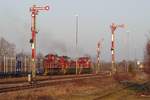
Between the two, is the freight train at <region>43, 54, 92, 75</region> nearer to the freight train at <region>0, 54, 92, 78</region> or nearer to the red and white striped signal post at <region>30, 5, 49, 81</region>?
the freight train at <region>0, 54, 92, 78</region>

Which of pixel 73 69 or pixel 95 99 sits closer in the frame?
pixel 95 99

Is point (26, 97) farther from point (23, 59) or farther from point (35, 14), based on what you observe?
point (23, 59)

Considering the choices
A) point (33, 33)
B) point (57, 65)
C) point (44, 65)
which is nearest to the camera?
point (33, 33)

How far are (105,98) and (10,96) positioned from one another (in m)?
7.61

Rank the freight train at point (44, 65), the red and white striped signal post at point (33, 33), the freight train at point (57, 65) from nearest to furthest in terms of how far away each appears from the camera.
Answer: the red and white striped signal post at point (33, 33) < the freight train at point (44, 65) < the freight train at point (57, 65)

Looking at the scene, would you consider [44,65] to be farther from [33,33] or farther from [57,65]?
[33,33]

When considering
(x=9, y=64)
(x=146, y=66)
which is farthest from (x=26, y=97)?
(x=9, y=64)

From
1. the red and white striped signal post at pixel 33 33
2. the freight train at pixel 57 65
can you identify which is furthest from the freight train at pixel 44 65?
the red and white striped signal post at pixel 33 33

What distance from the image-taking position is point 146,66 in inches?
1447

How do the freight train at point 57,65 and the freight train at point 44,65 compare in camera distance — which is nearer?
the freight train at point 44,65

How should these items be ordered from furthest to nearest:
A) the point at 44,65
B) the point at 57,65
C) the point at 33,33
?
the point at 44,65 → the point at 57,65 → the point at 33,33

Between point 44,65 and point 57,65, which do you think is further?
point 44,65

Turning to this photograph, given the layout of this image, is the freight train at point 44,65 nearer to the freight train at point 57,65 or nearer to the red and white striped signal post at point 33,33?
the freight train at point 57,65

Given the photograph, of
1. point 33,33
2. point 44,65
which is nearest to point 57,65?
point 44,65
